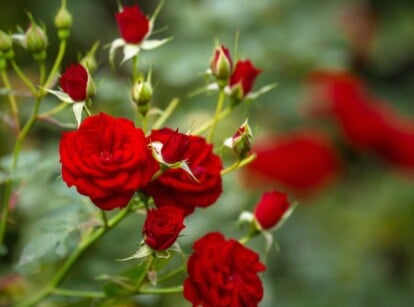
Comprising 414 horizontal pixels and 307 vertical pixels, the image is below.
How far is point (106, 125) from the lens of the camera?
38.6 inches

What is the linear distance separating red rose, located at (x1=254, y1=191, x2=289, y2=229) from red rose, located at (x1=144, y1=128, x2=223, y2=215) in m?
0.11

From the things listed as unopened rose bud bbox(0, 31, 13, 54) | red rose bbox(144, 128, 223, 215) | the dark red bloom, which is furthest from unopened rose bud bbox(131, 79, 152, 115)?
the dark red bloom

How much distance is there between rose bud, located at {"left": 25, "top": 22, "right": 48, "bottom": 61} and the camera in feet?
3.64

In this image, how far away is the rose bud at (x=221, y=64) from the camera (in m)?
1.12

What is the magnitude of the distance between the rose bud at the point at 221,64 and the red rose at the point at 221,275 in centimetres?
21

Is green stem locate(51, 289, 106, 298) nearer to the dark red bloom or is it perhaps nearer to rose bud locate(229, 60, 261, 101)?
rose bud locate(229, 60, 261, 101)

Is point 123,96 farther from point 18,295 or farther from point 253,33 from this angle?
point 253,33

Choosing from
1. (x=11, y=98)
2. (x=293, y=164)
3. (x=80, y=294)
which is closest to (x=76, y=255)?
(x=80, y=294)

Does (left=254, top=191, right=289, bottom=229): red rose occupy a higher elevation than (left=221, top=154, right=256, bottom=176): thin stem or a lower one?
lower

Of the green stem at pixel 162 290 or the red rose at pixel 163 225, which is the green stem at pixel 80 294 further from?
the red rose at pixel 163 225

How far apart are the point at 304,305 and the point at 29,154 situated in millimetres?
1162

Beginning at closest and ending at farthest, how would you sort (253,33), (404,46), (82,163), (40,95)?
(82,163)
(40,95)
(253,33)
(404,46)

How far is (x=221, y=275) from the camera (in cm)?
102

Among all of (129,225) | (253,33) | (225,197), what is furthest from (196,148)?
(253,33)
